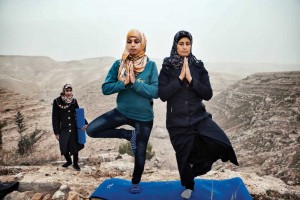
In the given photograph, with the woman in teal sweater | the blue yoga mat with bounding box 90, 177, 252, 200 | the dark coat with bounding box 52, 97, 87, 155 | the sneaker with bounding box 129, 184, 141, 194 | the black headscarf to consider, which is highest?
the black headscarf

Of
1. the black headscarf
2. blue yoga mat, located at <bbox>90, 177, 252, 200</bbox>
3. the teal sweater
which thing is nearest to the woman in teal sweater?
the teal sweater

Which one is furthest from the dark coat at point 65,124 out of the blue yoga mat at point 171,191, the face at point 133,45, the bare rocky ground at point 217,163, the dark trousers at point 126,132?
the face at point 133,45

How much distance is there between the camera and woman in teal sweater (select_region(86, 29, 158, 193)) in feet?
10.4

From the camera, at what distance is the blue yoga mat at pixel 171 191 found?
3.17m

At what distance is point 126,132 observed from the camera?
3408mm

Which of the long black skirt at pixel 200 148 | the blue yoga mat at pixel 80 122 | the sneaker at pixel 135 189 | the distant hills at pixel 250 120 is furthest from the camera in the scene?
the distant hills at pixel 250 120

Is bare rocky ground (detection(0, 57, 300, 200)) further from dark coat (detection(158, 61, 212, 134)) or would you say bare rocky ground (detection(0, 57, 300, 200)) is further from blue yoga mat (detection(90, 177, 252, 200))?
dark coat (detection(158, 61, 212, 134))

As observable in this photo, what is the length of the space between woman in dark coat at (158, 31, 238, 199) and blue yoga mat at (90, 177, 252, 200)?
237 mm

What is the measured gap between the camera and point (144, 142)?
10.6ft

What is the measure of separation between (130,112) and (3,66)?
239 ft

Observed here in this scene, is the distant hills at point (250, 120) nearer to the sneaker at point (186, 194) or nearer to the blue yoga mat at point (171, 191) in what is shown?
the blue yoga mat at point (171, 191)

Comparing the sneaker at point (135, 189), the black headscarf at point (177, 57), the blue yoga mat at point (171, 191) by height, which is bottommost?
the blue yoga mat at point (171, 191)

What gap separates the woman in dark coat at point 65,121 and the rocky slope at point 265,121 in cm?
611

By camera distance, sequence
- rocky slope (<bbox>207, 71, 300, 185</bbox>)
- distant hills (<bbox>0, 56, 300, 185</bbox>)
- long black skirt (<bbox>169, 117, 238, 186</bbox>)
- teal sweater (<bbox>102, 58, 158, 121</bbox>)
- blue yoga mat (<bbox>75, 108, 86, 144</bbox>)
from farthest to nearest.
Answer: distant hills (<bbox>0, 56, 300, 185</bbox>) < rocky slope (<bbox>207, 71, 300, 185</bbox>) < blue yoga mat (<bbox>75, 108, 86, 144</bbox>) < teal sweater (<bbox>102, 58, 158, 121</bbox>) < long black skirt (<bbox>169, 117, 238, 186</bbox>)
